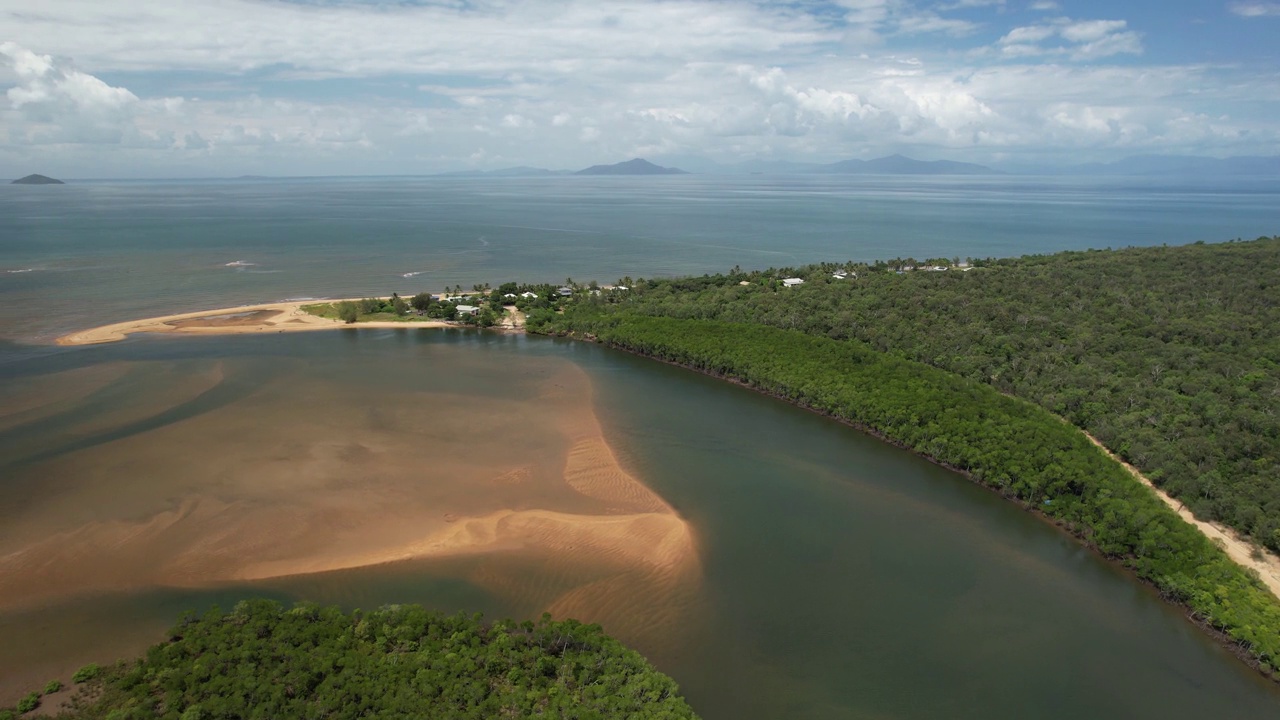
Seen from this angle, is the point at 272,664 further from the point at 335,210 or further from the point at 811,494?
the point at 335,210

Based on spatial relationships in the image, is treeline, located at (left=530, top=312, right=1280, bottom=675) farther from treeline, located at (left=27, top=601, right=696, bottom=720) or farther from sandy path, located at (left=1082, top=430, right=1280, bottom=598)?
treeline, located at (left=27, top=601, right=696, bottom=720)

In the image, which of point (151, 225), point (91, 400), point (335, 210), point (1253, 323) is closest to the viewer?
point (91, 400)

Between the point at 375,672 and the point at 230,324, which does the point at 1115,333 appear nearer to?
the point at 375,672

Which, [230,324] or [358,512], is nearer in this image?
[358,512]

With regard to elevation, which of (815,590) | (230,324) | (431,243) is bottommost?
(815,590)

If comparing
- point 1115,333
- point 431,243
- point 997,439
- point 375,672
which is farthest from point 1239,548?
point 431,243

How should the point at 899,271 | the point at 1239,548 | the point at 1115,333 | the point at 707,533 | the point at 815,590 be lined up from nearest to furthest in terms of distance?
the point at 815,590 → the point at 1239,548 → the point at 707,533 → the point at 1115,333 → the point at 899,271

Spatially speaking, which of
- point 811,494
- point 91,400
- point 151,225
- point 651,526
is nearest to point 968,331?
point 811,494
